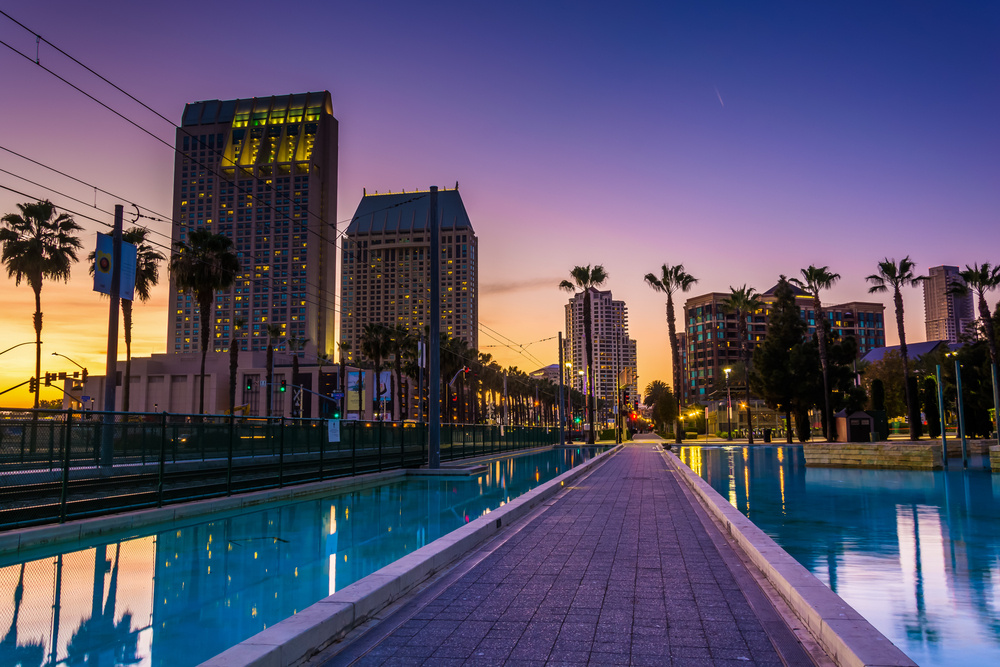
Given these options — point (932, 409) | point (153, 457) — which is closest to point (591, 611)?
point (153, 457)

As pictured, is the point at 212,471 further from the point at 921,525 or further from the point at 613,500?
the point at 921,525

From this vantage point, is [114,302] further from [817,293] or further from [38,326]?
[817,293]

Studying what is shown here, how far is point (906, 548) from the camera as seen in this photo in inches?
416

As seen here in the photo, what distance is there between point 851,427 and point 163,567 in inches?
1886

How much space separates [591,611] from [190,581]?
477 cm

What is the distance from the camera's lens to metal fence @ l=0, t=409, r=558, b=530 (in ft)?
37.7

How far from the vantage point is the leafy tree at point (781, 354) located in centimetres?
6309

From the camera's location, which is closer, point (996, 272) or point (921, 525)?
point (921, 525)

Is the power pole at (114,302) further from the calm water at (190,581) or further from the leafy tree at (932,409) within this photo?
the leafy tree at (932,409)

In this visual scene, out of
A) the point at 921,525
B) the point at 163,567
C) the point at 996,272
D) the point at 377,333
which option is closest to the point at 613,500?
the point at 921,525

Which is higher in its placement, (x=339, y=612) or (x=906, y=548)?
(x=339, y=612)

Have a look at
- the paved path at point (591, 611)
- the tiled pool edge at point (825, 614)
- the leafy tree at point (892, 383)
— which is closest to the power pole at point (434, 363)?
the paved path at point (591, 611)

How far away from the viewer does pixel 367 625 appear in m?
5.95

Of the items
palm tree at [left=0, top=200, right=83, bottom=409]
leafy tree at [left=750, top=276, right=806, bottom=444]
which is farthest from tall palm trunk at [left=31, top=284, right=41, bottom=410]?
leafy tree at [left=750, top=276, right=806, bottom=444]
